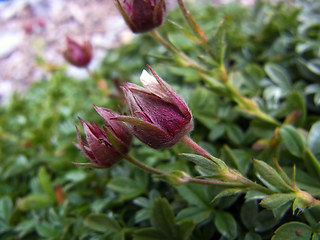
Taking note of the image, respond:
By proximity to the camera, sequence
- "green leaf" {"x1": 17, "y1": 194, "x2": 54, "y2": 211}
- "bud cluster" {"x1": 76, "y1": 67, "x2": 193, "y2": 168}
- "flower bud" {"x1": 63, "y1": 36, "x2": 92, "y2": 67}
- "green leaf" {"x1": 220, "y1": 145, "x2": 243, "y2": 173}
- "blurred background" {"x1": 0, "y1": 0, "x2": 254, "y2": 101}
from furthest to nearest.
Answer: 1. "blurred background" {"x1": 0, "y1": 0, "x2": 254, "y2": 101}
2. "flower bud" {"x1": 63, "y1": 36, "x2": 92, "y2": 67}
3. "green leaf" {"x1": 17, "y1": 194, "x2": 54, "y2": 211}
4. "green leaf" {"x1": 220, "y1": 145, "x2": 243, "y2": 173}
5. "bud cluster" {"x1": 76, "y1": 67, "x2": 193, "y2": 168}

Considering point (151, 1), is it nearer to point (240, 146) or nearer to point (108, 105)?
point (240, 146)

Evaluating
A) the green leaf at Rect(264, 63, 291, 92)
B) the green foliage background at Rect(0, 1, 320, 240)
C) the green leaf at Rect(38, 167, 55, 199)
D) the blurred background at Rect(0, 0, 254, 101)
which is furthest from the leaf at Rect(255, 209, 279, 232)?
the blurred background at Rect(0, 0, 254, 101)

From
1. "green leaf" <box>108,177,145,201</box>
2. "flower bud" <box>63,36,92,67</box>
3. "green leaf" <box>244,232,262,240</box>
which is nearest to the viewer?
"green leaf" <box>244,232,262,240</box>

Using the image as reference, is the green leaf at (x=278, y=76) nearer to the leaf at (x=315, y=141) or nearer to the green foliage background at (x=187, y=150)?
the green foliage background at (x=187, y=150)

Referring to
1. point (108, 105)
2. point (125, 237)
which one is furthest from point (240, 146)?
point (108, 105)

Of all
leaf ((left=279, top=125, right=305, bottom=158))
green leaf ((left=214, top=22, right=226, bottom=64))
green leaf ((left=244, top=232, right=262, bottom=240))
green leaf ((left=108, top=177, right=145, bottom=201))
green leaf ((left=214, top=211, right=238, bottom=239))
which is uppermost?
green leaf ((left=214, top=22, right=226, bottom=64))

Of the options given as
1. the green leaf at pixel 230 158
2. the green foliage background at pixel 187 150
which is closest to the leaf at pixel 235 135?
the green foliage background at pixel 187 150

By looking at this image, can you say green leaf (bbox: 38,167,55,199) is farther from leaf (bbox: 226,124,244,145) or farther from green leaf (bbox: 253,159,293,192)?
green leaf (bbox: 253,159,293,192)

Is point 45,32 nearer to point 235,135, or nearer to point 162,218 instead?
point 235,135

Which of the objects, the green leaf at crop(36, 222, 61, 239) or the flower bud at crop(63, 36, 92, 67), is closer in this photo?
the green leaf at crop(36, 222, 61, 239)
